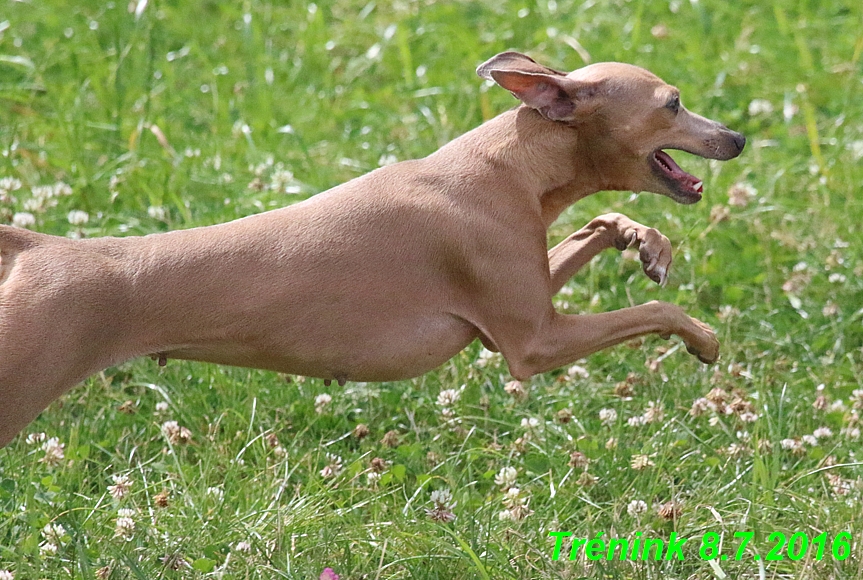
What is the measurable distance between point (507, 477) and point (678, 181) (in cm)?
122

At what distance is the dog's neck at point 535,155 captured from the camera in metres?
4.39

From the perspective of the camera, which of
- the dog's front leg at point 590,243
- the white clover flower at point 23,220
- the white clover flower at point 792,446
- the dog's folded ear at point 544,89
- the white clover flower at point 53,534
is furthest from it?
the white clover flower at point 23,220

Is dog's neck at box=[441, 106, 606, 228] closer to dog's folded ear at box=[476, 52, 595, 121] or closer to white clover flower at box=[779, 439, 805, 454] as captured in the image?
dog's folded ear at box=[476, 52, 595, 121]

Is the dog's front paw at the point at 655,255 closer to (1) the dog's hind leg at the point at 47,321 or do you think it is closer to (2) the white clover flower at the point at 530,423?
(2) the white clover flower at the point at 530,423

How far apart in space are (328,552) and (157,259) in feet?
3.61

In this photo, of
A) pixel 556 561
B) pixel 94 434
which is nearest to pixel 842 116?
pixel 556 561

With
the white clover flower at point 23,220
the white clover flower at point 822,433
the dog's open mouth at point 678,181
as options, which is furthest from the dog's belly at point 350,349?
the white clover flower at point 23,220

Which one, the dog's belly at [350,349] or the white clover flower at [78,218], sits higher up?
the dog's belly at [350,349]

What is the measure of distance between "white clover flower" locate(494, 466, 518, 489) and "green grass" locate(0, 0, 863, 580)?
0.07 metres

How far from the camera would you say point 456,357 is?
17.7 feet

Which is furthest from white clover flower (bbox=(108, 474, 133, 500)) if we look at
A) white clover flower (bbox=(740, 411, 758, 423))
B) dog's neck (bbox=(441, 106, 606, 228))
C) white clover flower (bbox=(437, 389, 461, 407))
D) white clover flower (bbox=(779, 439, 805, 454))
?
white clover flower (bbox=(779, 439, 805, 454))

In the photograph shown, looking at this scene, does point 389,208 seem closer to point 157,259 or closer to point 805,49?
point 157,259

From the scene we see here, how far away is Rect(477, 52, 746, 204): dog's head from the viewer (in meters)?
4.41

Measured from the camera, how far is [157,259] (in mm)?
→ 3943
